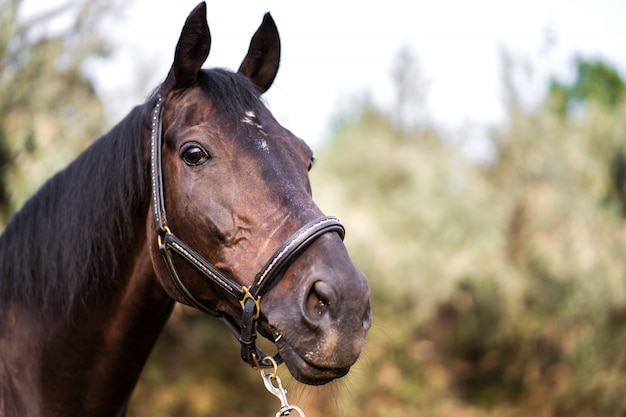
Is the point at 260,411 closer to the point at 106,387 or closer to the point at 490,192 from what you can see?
the point at 490,192

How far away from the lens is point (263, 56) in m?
2.85

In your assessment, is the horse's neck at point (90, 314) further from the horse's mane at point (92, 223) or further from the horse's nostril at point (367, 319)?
the horse's nostril at point (367, 319)

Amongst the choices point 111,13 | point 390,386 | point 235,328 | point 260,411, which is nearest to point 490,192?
point 390,386

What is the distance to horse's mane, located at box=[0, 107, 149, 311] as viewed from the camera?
2.52 meters

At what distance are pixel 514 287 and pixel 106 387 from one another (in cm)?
1024

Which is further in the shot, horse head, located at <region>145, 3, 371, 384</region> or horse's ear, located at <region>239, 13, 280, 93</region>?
horse's ear, located at <region>239, 13, 280, 93</region>

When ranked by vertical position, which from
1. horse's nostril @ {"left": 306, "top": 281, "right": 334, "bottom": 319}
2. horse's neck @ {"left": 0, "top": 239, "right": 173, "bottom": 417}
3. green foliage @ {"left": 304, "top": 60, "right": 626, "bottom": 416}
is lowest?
green foliage @ {"left": 304, "top": 60, "right": 626, "bottom": 416}

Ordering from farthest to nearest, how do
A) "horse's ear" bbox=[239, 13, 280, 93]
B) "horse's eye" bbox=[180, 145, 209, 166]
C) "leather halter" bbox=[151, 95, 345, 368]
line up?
"horse's ear" bbox=[239, 13, 280, 93] < "horse's eye" bbox=[180, 145, 209, 166] < "leather halter" bbox=[151, 95, 345, 368]

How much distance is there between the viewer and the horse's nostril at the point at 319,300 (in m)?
1.94

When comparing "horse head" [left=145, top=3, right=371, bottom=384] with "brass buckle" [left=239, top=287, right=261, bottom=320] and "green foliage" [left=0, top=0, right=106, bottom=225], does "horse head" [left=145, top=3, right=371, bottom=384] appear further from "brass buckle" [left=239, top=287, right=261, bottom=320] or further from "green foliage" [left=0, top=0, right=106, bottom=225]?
"green foliage" [left=0, top=0, right=106, bottom=225]

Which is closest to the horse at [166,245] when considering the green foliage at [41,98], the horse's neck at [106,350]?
the horse's neck at [106,350]

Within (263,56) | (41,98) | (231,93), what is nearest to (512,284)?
(41,98)

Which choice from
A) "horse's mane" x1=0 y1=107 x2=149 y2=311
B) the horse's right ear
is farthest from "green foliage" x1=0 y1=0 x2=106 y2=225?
the horse's right ear

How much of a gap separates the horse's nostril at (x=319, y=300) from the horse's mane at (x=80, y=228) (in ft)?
3.08
